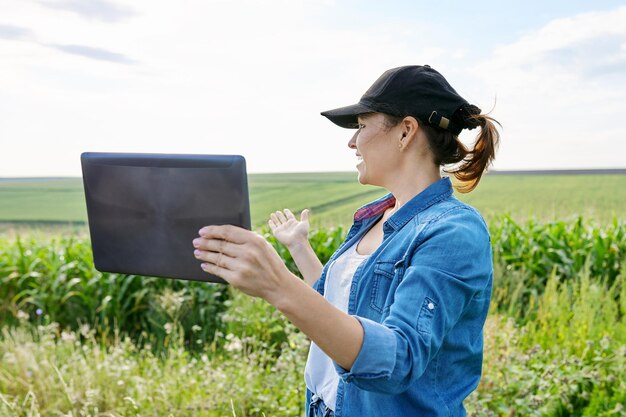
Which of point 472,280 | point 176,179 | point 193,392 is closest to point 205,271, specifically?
point 176,179

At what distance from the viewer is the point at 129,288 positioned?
6277mm

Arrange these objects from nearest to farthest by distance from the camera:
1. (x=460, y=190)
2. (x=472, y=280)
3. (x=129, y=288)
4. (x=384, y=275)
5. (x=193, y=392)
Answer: (x=472, y=280)
(x=384, y=275)
(x=460, y=190)
(x=193, y=392)
(x=129, y=288)

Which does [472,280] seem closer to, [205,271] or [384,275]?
[384,275]

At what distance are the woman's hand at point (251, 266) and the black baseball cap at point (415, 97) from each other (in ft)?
2.14

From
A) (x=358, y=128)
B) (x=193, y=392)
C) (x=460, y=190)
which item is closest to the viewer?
(x=358, y=128)

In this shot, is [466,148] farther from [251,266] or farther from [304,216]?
[251,266]

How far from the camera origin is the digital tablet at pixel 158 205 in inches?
58.7

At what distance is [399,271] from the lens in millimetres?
1662

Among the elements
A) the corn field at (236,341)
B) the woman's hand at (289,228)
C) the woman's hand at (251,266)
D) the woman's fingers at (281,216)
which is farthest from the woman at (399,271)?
the corn field at (236,341)

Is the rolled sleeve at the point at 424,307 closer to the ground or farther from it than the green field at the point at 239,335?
farther from it

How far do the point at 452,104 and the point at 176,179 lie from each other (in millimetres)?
787

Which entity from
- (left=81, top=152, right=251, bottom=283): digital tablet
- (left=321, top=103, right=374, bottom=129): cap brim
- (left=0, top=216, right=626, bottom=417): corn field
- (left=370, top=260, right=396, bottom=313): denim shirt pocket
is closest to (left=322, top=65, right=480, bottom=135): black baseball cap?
(left=321, top=103, right=374, bottom=129): cap brim

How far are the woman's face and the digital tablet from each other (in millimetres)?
490

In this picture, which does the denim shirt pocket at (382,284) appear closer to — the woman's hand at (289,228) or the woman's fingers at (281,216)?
the woman's hand at (289,228)
